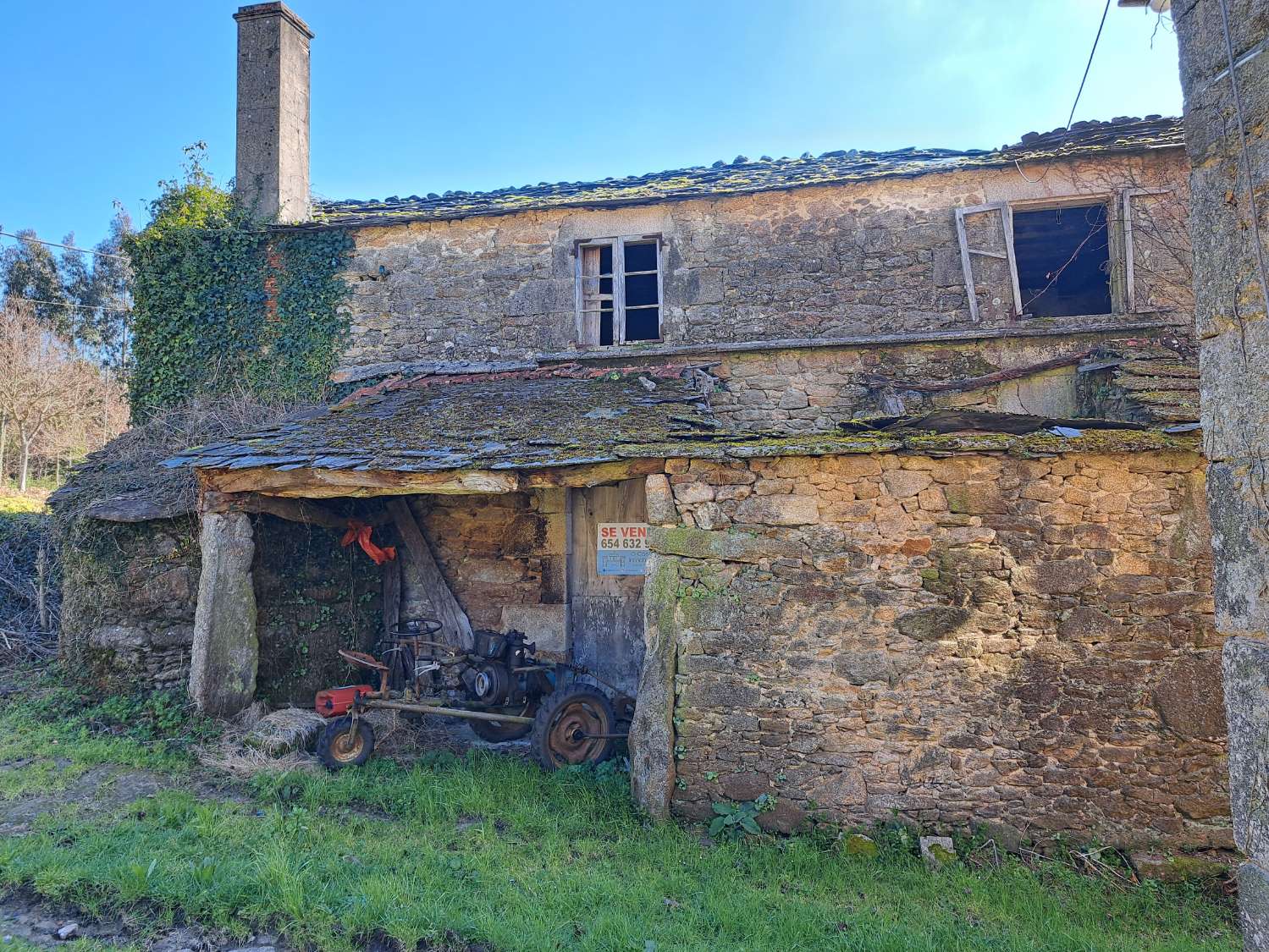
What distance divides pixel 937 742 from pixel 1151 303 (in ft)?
20.2

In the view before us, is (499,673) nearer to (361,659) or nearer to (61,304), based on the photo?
(361,659)

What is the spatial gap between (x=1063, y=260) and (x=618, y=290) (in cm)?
562

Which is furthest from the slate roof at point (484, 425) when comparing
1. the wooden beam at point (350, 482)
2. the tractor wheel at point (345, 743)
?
the tractor wheel at point (345, 743)

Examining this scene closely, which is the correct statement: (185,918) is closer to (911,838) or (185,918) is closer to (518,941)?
(518,941)

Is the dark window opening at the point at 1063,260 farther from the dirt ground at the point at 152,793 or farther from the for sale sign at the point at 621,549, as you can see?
the dirt ground at the point at 152,793

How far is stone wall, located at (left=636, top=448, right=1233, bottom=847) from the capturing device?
4816 millimetres

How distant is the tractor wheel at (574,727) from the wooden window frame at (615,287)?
14.9ft

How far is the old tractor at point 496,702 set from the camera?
6.09 meters

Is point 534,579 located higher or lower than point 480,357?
lower

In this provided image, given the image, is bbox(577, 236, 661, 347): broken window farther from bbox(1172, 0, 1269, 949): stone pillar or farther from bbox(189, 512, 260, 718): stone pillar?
bbox(1172, 0, 1269, 949): stone pillar

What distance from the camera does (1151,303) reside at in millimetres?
8188

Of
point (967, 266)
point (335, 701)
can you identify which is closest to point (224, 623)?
point (335, 701)

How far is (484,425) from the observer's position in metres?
6.95

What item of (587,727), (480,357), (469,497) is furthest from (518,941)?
(480,357)
